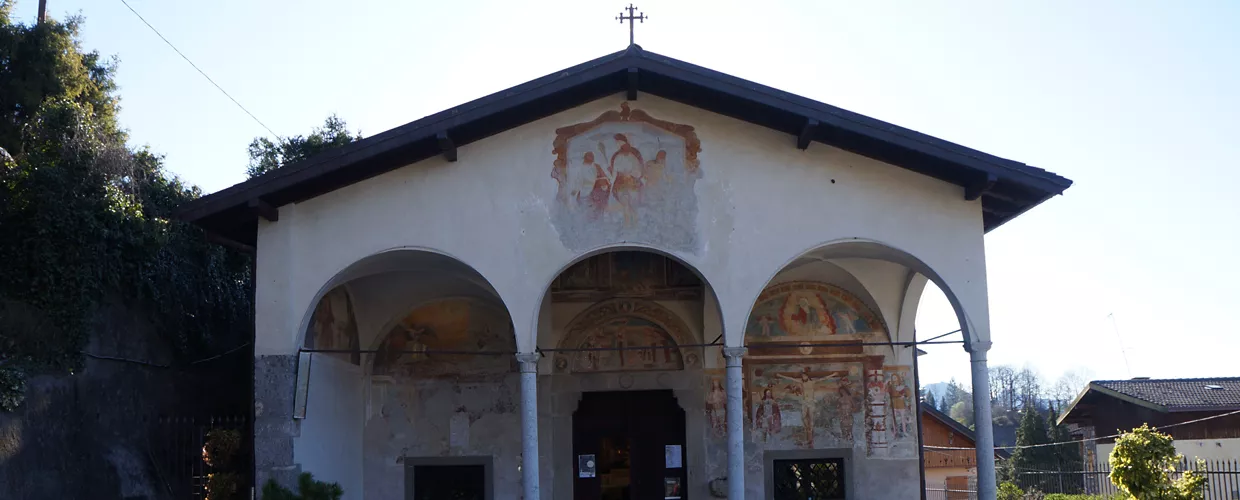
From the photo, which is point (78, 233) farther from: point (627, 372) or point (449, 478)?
point (627, 372)

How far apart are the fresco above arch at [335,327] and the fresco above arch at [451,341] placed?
614mm

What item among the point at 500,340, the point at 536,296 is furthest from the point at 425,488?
the point at 536,296

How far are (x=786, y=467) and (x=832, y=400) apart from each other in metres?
1.11

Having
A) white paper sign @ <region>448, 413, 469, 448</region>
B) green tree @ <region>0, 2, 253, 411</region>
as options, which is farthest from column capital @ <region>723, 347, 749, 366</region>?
green tree @ <region>0, 2, 253, 411</region>

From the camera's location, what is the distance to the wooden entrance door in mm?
15031

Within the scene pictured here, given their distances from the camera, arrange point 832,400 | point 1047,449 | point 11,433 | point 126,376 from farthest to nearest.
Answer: point 1047,449, point 832,400, point 126,376, point 11,433

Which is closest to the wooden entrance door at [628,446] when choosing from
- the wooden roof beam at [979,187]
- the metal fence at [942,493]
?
the wooden roof beam at [979,187]

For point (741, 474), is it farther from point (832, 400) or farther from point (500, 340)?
point (500, 340)

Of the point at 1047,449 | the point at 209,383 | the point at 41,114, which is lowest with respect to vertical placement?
the point at 1047,449

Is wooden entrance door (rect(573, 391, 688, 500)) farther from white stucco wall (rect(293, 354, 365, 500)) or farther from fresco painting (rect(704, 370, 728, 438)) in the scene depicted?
white stucco wall (rect(293, 354, 365, 500))

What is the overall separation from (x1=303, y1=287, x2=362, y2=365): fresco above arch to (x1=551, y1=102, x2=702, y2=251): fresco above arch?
313cm

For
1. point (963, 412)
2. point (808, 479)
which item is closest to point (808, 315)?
point (808, 479)

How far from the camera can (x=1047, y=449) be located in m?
34.0

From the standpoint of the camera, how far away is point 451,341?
601 inches
